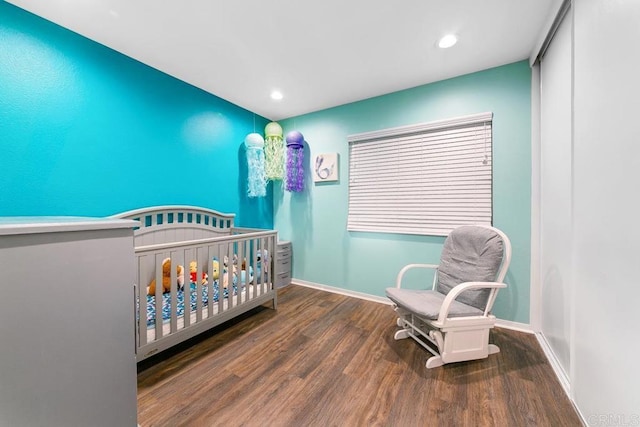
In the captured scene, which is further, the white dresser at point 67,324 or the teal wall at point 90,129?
the teal wall at point 90,129

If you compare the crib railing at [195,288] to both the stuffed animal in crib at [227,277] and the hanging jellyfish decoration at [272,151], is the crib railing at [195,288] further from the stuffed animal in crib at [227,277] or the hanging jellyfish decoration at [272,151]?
the hanging jellyfish decoration at [272,151]

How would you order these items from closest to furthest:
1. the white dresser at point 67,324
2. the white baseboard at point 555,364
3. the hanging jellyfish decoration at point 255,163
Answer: the white dresser at point 67,324
the white baseboard at point 555,364
the hanging jellyfish decoration at point 255,163

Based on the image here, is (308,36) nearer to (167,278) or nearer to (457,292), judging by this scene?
(457,292)

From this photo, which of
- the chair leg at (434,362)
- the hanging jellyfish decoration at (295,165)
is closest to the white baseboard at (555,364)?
the chair leg at (434,362)

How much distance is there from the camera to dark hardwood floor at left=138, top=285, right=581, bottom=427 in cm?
118

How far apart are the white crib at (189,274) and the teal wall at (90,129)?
0.76 feet

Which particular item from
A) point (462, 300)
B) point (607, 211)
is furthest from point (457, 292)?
point (607, 211)

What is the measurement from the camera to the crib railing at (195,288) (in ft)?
4.76

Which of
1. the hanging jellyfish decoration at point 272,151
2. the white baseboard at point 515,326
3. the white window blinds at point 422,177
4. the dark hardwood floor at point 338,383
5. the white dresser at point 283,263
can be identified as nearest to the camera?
the dark hardwood floor at point 338,383

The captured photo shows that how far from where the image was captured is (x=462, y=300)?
5.77 ft

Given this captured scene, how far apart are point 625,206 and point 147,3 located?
276cm

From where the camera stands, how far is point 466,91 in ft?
7.20

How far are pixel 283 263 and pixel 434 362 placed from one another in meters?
2.13

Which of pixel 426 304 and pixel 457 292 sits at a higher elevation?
pixel 457 292
